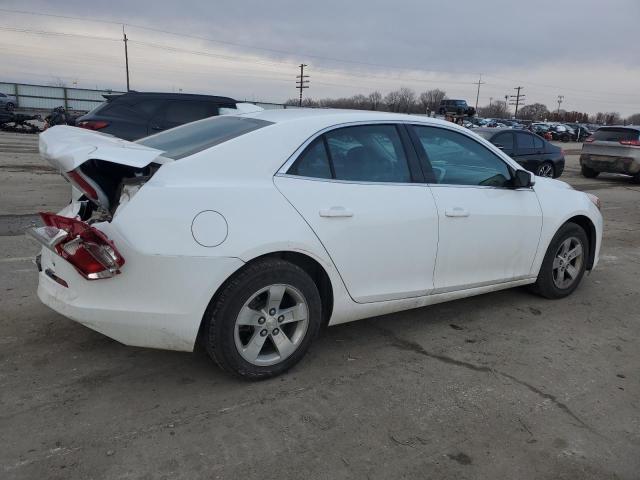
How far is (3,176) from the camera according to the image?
10.2 m

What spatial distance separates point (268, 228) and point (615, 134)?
634 inches

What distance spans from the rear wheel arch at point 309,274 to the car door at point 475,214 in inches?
35.2

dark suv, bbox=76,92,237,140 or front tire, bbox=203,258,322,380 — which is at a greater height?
dark suv, bbox=76,92,237,140

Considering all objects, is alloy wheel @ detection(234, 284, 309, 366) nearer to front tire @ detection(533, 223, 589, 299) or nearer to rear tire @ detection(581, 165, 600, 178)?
front tire @ detection(533, 223, 589, 299)

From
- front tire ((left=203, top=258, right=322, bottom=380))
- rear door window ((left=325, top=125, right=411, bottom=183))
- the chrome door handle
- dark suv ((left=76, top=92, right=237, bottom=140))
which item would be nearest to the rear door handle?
rear door window ((left=325, top=125, right=411, bottom=183))

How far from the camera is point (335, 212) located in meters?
3.19

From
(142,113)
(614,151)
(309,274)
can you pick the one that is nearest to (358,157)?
(309,274)

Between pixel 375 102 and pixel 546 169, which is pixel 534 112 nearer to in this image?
pixel 375 102

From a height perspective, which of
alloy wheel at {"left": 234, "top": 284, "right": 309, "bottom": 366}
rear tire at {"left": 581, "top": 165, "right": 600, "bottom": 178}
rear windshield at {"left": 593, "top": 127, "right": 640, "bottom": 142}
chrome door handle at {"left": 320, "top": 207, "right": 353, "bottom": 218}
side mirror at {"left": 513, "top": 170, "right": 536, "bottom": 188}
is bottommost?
alloy wheel at {"left": 234, "top": 284, "right": 309, "bottom": 366}

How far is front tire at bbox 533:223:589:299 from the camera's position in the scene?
4652 millimetres

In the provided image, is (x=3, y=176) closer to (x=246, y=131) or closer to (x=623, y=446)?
(x=246, y=131)

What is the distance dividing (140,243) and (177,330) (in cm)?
52

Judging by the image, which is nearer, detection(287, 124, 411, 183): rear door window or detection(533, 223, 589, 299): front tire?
detection(287, 124, 411, 183): rear door window

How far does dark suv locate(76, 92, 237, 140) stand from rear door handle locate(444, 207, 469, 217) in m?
6.66
